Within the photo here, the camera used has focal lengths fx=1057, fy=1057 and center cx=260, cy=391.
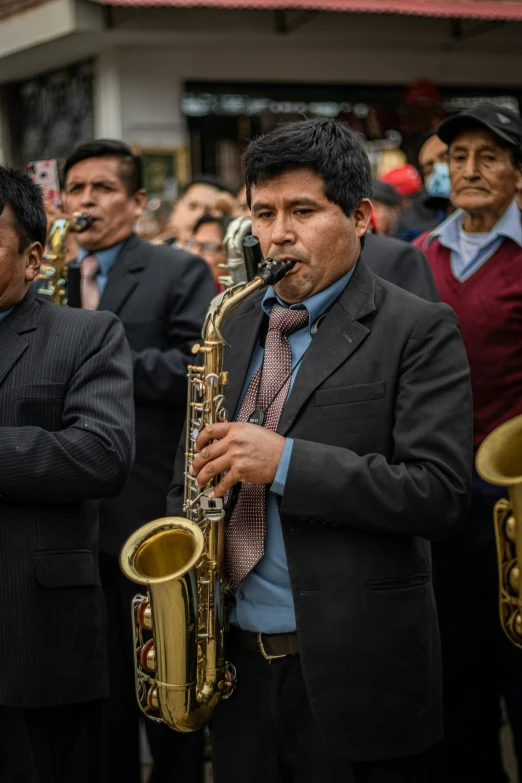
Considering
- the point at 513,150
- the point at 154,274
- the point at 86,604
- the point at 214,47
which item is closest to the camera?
the point at 86,604

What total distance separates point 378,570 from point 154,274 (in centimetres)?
239

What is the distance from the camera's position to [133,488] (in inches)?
176

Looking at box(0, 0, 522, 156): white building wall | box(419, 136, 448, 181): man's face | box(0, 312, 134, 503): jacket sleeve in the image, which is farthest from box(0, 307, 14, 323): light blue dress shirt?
box(0, 0, 522, 156): white building wall

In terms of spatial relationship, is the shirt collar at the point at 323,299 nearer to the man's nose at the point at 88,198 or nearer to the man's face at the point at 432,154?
the man's nose at the point at 88,198

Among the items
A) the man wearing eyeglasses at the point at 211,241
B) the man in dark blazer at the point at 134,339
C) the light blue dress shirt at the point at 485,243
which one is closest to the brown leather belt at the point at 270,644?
the man in dark blazer at the point at 134,339

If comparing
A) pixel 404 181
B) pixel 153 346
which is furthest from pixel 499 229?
pixel 404 181

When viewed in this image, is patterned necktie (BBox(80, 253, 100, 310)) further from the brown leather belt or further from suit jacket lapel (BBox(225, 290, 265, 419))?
the brown leather belt

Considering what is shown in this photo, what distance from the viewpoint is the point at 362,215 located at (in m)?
2.93

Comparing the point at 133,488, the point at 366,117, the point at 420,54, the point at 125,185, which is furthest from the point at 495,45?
the point at 133,488

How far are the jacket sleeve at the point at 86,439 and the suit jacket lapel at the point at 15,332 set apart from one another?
0.55ft

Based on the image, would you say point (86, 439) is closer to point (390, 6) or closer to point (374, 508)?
point (374, 508)

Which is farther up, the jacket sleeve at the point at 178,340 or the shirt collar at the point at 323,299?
the shirt collar at the point at 323,299

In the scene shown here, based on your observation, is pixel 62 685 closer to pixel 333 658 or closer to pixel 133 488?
pixel 333 658

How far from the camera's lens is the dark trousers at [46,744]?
10.3ft
